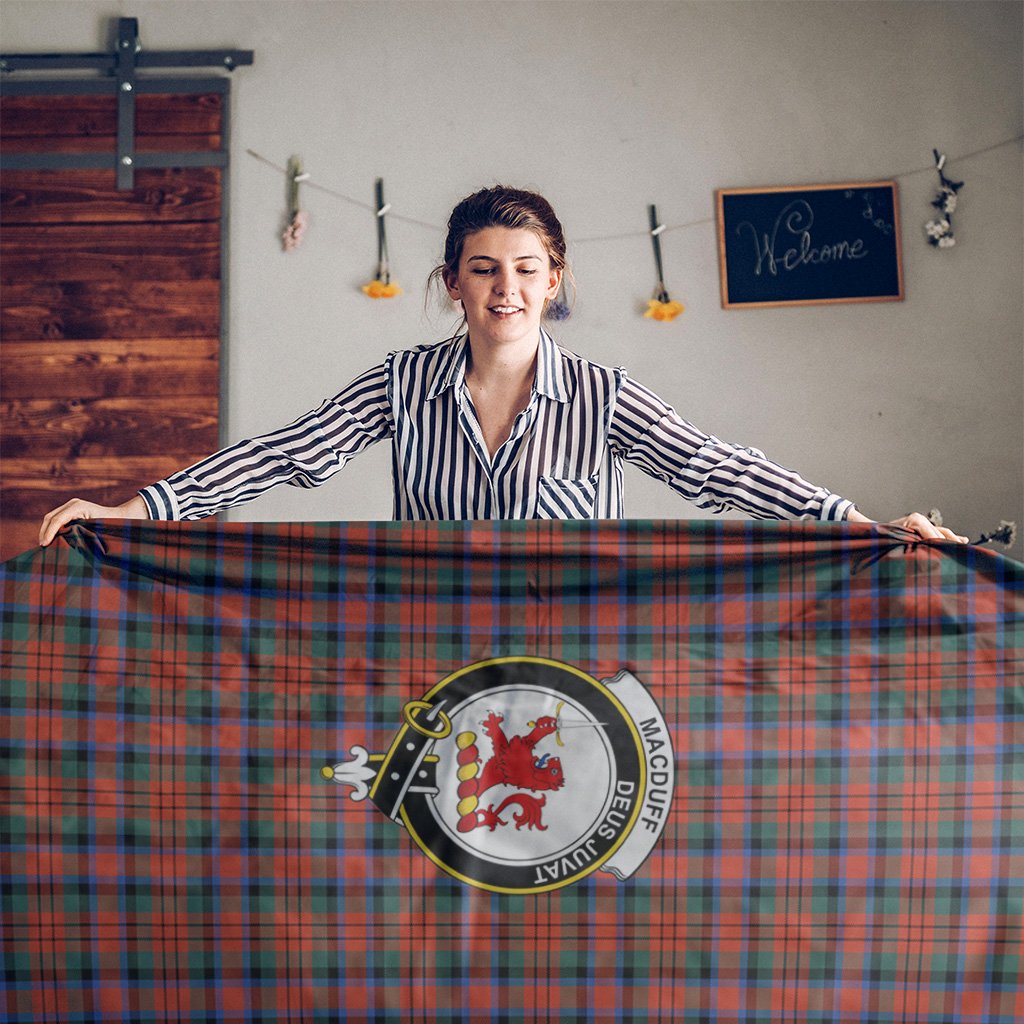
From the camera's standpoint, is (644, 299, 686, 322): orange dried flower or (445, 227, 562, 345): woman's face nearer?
(445, 227, 562, 345): woman's face

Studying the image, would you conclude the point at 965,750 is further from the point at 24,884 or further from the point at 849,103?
the point at 849,103

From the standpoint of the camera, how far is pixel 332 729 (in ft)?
4.83

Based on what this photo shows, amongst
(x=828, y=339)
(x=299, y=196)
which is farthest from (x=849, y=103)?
(x=299, y=196)

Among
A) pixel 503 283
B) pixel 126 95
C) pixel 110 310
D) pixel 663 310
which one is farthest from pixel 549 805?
pixel 126 95

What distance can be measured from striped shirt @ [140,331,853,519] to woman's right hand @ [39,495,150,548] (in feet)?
0.50

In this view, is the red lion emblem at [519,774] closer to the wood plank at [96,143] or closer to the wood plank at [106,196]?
the wood plank at [106,196]

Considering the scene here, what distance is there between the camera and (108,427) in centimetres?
307

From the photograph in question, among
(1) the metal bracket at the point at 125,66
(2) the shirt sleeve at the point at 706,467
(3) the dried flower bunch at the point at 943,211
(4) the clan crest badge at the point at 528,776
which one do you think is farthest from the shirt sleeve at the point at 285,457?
(3) the dried flower bunch at the point at 943,211

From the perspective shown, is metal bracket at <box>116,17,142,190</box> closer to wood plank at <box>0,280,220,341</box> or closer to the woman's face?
wood plank at <box>0,280,220,341</box>

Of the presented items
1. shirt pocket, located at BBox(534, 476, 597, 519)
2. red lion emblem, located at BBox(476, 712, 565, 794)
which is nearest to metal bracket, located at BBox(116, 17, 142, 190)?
shirt pocket, located at BBox(534, 476, 597, 519)

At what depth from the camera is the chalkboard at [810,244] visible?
2992 mm

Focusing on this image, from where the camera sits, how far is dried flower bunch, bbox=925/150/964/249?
2.96m

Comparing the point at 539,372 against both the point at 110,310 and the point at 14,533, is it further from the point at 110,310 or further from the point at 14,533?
the point at 14,533

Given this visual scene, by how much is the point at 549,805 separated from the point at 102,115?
2.51 metres
